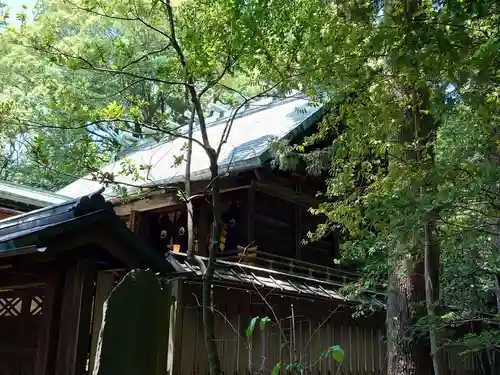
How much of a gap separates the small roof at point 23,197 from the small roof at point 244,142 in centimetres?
148

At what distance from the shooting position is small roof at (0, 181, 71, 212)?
9.23 meters


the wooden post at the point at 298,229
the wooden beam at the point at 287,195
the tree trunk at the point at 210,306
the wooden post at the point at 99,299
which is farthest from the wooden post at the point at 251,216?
the tree trunk at the point at 210,306

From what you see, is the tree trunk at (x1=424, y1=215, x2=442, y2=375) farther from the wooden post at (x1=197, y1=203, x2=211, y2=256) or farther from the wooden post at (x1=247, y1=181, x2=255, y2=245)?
the wooden post at (x1=197, y1=203, x2=211, y2=256)

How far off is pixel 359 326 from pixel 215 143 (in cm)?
537

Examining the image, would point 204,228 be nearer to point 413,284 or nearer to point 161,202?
point 161,202

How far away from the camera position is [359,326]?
416 inches

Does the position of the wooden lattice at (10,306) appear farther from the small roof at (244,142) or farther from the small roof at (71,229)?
the small roof at (244,142)

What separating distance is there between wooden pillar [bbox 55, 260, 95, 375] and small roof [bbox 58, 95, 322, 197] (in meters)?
2.76

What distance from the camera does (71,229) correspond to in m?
4.48

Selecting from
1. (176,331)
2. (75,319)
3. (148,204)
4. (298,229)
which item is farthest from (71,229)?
(298,229)

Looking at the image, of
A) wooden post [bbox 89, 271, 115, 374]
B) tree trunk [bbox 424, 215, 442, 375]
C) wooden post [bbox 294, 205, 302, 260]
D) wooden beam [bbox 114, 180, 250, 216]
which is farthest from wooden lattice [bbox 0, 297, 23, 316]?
wooden post [bbox 294, 205, 302, 260]

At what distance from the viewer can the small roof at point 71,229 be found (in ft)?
14.2

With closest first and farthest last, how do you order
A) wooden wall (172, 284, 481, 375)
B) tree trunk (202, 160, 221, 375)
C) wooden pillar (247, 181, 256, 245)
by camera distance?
1. tree trunk (202, 160, 221, 375)
2. wooden wall (172, 284, 481, 375)
3. wooden pillar (247, 181, 256, 245)

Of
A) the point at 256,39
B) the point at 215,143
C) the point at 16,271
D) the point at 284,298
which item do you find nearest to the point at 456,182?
the point at 256,39
